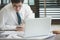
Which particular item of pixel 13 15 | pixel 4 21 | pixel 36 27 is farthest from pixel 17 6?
pixel 36 27

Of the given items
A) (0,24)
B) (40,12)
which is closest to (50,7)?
(40,12)

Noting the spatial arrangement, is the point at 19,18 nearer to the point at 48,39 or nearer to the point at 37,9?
the point at 48,39

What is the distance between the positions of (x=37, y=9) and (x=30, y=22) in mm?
2722

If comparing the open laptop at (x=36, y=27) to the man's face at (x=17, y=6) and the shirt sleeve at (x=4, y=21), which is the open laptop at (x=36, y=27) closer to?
the shirt sleeve at (x=4, y=21)

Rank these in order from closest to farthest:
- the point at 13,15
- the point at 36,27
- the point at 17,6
→ the point at 36,27 < the point at 17,6 < the point at 13,15

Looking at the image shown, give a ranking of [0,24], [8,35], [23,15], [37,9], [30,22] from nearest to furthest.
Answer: [30,22], [8,35], [0,24], [23,15], [37,9]

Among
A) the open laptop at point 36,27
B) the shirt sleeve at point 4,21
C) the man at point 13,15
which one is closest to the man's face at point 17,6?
the man at point 13,15

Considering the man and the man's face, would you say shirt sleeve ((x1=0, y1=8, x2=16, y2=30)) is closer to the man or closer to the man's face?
the man

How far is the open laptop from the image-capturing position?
1.88m

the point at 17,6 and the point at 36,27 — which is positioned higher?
the point at 17,6

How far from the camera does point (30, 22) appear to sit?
6.21ft

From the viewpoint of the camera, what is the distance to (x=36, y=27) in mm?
1921

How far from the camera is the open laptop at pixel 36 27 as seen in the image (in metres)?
1.88

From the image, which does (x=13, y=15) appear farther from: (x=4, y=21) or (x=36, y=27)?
(x=36, y=27)
